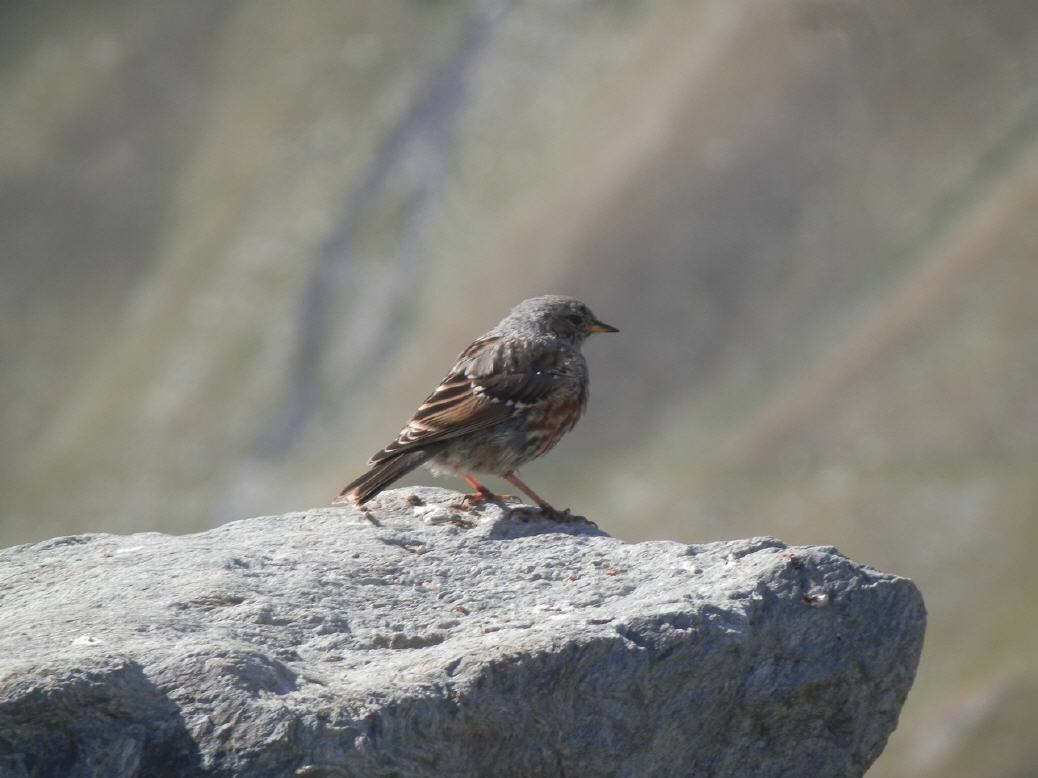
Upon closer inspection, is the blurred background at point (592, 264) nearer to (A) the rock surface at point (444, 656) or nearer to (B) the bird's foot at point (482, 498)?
(B) the bird's foot at point (482, 498)

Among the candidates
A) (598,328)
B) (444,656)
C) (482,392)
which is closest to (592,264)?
(598,328)

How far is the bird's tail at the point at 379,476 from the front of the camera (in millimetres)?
12195

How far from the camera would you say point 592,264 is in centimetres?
10250

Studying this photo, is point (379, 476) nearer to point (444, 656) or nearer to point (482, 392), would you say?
point (482, 392)

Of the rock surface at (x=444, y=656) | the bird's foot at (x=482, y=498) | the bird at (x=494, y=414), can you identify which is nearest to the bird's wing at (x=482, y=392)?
the bird at (x=494, y=414)

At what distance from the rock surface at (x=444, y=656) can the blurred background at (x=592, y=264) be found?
66414 mm

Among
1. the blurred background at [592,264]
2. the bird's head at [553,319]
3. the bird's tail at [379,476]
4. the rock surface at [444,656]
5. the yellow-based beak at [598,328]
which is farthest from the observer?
the blurred background at [592,264]

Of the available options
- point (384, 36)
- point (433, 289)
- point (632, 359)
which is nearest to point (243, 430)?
point (433, 289)

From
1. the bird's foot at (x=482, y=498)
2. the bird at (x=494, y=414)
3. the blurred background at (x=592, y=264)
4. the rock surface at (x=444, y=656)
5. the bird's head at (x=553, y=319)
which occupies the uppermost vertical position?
the blurred background at (x=592, y=264)

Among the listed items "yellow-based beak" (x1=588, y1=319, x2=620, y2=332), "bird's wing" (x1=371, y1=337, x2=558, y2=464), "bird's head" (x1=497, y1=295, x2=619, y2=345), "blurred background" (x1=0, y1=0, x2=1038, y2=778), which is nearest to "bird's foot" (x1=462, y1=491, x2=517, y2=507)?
"bird's wing" (x1=371, y1=337, x2=558, y2=464)

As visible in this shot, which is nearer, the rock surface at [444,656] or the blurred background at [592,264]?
the rock surface at [444,656]

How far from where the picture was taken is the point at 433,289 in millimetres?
107625

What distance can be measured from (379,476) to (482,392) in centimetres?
169

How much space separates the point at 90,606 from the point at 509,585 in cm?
274
